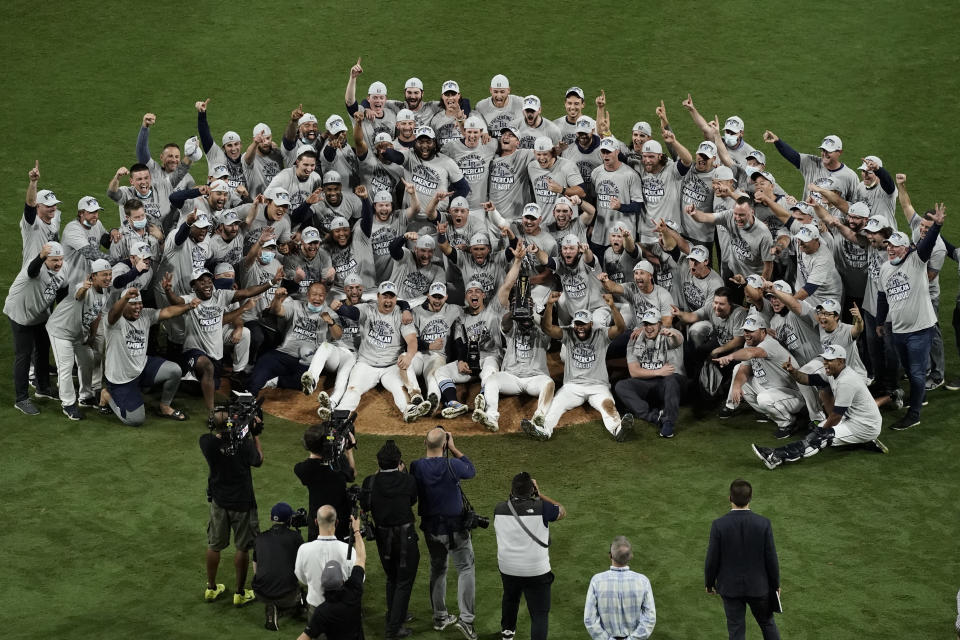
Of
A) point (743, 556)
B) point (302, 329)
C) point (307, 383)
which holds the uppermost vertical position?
point (743, 556)

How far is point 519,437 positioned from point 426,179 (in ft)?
11.5

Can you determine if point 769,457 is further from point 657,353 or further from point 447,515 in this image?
point 447,515

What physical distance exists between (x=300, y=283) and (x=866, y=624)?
290 inches

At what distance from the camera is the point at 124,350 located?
13586 millimetres

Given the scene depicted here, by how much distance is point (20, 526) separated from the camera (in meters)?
11.8

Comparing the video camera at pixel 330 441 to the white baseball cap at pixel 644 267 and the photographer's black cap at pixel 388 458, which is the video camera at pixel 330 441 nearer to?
the photographer's black cap at pixel 388 458

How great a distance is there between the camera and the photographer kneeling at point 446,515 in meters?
10.1

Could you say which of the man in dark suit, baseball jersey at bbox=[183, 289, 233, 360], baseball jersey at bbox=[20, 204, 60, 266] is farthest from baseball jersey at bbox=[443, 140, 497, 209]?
Result: the man in dark suit

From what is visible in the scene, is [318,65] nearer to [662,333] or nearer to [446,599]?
[662,333]

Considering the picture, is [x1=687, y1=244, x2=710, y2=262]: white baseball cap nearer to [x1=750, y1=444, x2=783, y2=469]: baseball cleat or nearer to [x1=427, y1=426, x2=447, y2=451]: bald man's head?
[x1=750, y1=444, x2=783, y2=469]: baseball cleat

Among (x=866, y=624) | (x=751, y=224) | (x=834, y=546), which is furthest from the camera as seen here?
(x=751, y=224)

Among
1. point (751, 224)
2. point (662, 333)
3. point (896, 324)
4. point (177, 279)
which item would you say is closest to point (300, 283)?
point (177, 279)

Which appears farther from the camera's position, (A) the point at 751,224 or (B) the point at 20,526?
(A) the point at 751,224

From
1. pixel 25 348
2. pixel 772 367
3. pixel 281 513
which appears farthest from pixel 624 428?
pixel 25 348
